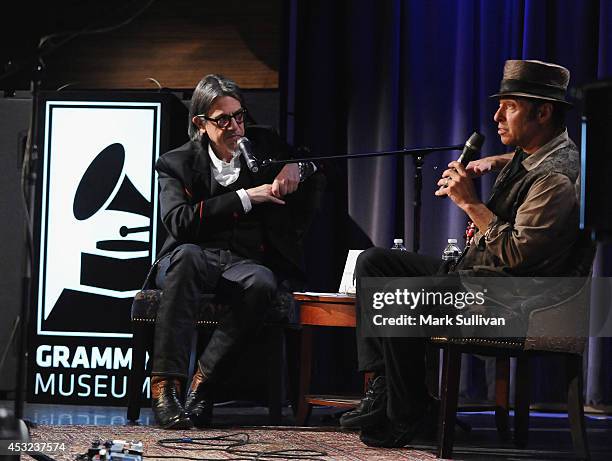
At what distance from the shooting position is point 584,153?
6.54 feet

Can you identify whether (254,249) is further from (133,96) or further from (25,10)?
(25,10)

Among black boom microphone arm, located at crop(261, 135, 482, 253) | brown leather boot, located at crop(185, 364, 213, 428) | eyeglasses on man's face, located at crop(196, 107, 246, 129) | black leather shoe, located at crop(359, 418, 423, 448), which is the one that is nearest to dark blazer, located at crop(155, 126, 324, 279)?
eyeglasses on man's face, located at crop(196, 107, 246, 129)

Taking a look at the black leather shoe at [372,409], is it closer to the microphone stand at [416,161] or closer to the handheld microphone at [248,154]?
the microphone stand at [416,161]

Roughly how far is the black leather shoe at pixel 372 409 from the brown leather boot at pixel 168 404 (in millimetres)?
569

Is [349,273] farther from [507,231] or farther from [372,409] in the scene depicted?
[507,231]

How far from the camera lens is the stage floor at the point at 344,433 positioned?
3047mm

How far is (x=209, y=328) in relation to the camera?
376 centimetres

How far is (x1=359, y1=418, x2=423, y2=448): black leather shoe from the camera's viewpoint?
2975 millimetres

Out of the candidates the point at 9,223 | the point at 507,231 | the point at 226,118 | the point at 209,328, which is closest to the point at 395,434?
the point at 507,231

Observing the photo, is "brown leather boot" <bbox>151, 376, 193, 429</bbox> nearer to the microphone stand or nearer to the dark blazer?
the dark blazer

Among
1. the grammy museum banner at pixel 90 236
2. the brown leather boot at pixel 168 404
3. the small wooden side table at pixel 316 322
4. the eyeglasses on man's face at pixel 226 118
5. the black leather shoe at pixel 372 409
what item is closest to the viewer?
the black leather shoe at pixel 372 409

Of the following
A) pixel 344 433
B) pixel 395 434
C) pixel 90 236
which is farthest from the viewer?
pixel 90 236

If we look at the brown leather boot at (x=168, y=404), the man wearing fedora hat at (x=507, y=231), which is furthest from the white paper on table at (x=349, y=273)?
the brown leather boot at (x=168, y=404)

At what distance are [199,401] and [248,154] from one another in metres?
0.94
